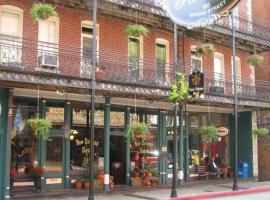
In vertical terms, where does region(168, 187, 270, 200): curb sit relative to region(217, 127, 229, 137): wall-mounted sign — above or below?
below

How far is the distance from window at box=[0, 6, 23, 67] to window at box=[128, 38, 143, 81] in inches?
→ 181

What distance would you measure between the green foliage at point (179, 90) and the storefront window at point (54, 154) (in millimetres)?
4767

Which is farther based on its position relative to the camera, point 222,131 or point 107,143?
point 222,131

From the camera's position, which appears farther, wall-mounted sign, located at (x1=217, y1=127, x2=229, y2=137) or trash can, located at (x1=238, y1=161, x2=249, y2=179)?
trash can, located at (x1=238, y1=161, x2=249, y2=179)

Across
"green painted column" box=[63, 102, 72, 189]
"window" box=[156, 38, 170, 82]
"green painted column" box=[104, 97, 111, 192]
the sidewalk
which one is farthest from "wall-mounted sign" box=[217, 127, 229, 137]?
"green painted column" box=[63, 102, 72, 189]

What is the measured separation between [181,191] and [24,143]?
6705 mm

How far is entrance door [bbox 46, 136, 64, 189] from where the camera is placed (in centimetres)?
1719

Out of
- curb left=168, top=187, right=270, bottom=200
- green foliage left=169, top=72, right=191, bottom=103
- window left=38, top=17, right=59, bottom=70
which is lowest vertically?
curb left=168, top=187, right=270, bottom=200

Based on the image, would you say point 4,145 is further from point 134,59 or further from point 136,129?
point 134,59

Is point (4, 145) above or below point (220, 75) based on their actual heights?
below

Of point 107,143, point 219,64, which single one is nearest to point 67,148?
point 107,143

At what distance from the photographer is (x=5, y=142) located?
50.6 feet

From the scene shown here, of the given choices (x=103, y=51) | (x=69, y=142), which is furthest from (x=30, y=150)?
(x=103, y=51)

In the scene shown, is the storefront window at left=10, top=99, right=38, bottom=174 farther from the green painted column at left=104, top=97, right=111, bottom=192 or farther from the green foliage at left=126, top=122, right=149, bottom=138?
the green foliage at left=126, top=122, right=149, bottom=138
